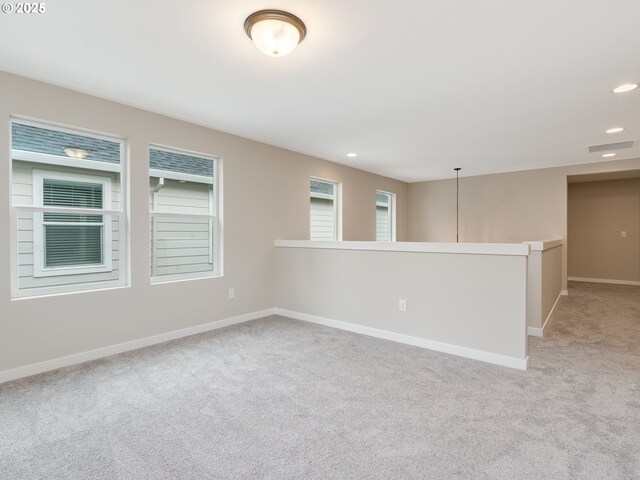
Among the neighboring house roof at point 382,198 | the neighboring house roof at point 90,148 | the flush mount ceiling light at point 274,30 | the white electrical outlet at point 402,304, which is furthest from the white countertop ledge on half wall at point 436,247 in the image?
the neighboring house roof at point 382,198

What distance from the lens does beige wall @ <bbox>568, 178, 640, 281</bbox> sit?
6941 millimetres

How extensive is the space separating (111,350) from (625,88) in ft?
16.2

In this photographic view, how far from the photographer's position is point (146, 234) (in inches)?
134

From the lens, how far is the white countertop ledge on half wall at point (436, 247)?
114 inches

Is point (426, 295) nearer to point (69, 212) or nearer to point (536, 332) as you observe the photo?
point (536, 332)

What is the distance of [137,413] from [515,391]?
8.29 feet

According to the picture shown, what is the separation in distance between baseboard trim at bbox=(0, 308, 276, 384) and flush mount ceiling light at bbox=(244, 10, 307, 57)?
9.35ft

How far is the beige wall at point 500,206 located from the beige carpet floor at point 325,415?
3.31m

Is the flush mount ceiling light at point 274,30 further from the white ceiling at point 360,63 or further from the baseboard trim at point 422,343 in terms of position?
the baseboard trim at point 422,343

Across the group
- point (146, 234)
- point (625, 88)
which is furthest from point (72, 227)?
point (625, 88)

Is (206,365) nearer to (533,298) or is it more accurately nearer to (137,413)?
(137,413)

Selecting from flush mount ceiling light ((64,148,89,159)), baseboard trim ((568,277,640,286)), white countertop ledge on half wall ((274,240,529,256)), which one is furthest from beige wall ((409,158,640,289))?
flush mount ceiling light ((64,148,89,159))

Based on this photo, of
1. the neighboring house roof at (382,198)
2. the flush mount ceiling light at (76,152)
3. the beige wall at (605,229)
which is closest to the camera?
the flush mount ceiling light at (76,152)

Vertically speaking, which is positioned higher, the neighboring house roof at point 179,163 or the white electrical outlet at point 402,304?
the neighboring house roof at point 179,163
